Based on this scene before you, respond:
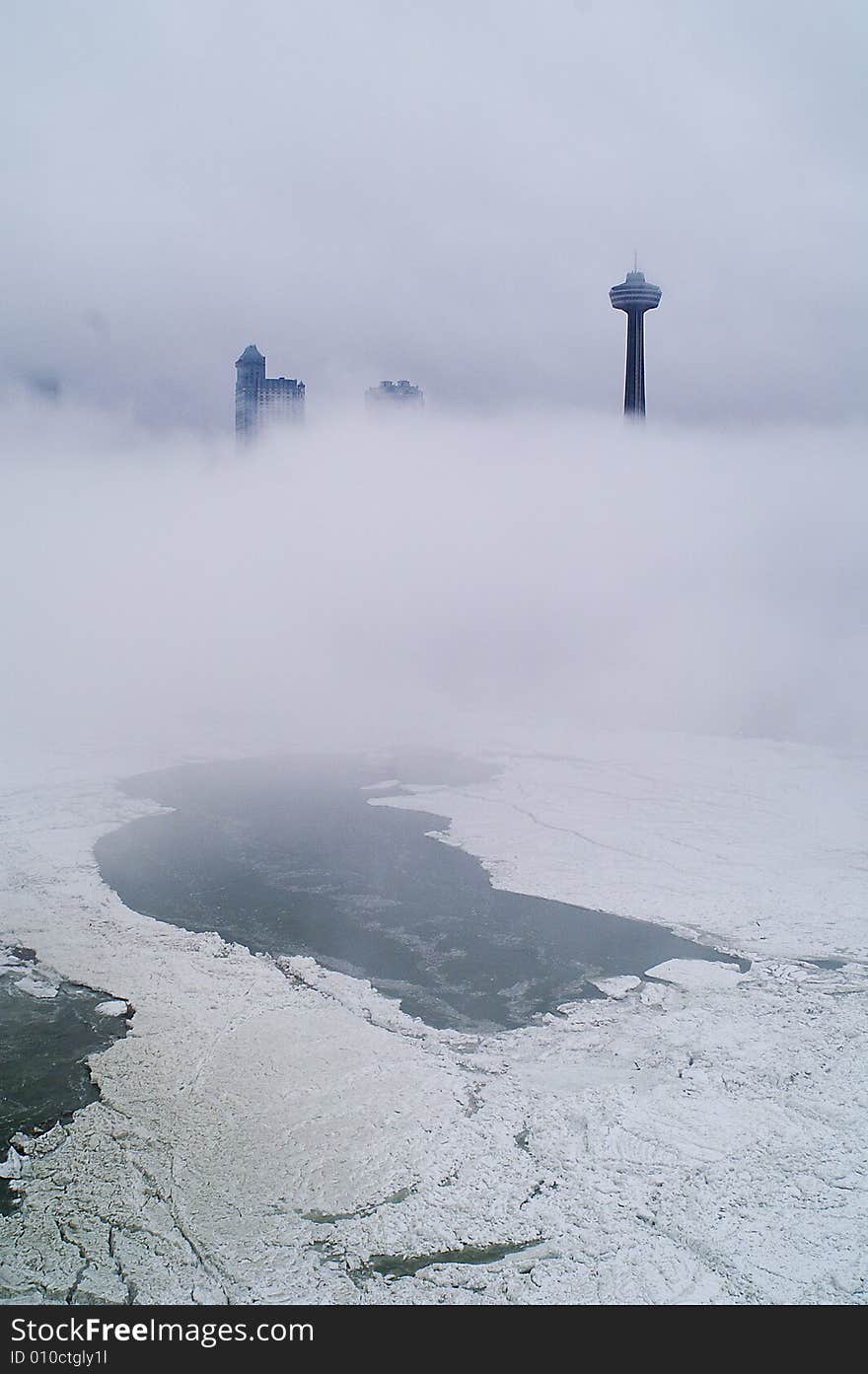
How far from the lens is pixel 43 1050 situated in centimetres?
744

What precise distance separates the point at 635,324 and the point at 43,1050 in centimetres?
6483

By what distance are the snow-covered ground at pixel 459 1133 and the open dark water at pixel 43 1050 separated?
168 millimetres

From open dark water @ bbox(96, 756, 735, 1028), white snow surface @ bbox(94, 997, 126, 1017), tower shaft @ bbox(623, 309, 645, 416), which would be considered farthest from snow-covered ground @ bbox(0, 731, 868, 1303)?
tower shaft @ bbox(623, 309, 645, 416)

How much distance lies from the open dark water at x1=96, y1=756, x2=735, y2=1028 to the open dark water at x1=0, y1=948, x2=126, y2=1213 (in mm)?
1966

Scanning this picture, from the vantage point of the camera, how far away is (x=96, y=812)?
1482 centimetres

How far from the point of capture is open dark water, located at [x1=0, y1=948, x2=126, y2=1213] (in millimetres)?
6574

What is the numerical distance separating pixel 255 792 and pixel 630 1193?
11798 mm

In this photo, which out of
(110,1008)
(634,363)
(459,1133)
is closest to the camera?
(459,1133)

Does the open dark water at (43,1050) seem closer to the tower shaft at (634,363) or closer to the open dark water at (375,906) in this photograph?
the open dark water at (375,906)

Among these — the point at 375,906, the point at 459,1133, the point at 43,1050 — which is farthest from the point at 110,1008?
the point at 375,906

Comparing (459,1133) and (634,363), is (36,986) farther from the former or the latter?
(634,363)

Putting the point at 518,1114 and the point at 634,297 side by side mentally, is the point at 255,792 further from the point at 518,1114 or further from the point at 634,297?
the point at 634,297
